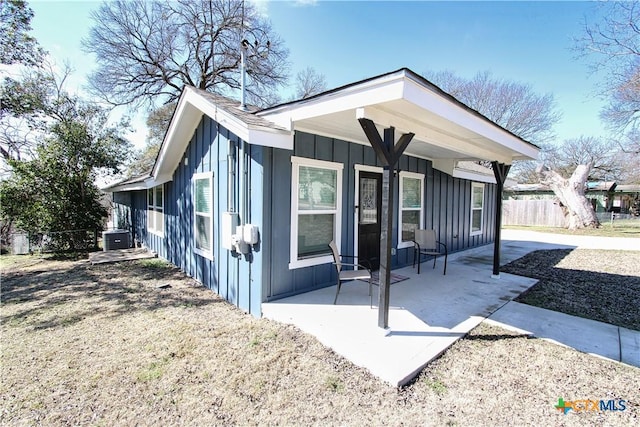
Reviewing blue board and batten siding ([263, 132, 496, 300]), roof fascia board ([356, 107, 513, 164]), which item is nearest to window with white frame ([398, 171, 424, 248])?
blue board and batten siding ([263, 132, 496, 300])

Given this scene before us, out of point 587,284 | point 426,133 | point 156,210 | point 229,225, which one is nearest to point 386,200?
point 426,133

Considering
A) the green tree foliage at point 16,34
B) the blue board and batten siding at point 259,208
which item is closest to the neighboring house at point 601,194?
A: the blue board and batten siding at point 259,208

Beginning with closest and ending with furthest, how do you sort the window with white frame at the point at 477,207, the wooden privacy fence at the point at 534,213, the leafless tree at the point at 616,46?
the window with white frame at the point at 477,207
the leafless tree at the point at 616,46
the wooden privacy fence at the point at 534,213

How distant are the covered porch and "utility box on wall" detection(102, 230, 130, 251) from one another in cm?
769

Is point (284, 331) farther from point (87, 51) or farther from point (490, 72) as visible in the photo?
point (490, 72)

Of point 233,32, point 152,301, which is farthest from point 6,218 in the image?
point 233,32

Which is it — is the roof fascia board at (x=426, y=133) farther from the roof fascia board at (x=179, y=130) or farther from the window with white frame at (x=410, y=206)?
the roof fascia board at (x=179, y=130)

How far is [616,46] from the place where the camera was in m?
11.1

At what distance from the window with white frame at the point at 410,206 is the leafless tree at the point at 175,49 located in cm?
979

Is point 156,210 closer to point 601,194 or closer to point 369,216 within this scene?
point 369,216

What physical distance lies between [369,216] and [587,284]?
4.04 meters

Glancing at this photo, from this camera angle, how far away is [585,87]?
12688 mm

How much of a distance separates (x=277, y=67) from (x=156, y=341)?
1552 cm

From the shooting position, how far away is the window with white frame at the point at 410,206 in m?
6.14
